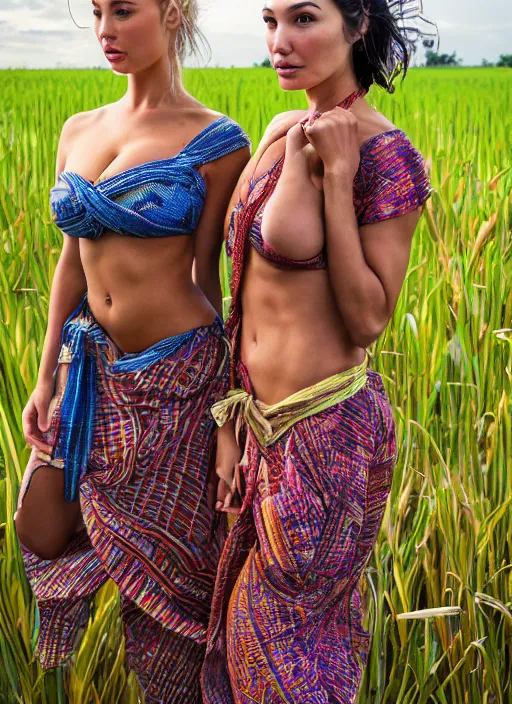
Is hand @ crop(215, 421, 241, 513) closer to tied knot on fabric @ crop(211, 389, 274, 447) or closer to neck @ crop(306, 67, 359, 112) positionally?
tied knot on fabric @ crop(211, 389, 274, 447)

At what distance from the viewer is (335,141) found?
1.07 m

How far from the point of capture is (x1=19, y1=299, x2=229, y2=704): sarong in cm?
136

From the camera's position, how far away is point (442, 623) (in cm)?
155

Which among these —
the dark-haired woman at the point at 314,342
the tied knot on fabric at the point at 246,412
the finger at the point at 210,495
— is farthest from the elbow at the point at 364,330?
the finger at the point at 210,495

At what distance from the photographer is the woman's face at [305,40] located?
1.09 metres

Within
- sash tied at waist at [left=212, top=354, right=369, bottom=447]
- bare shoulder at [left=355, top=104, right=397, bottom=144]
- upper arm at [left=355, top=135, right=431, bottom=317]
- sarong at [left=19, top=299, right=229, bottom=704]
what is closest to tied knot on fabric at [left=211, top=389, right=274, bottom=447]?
sash tied at waist at [left=212, top=354, right=369, bottom=447]

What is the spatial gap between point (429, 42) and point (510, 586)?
902 mm

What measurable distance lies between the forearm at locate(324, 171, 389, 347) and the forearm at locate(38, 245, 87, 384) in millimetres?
491

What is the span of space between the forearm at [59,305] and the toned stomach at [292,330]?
0.34 m

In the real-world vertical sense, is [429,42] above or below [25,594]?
above

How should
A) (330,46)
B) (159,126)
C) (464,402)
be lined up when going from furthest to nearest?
(464,402) < (159,126) < (330,46)

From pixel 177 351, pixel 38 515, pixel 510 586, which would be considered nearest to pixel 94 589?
pixel 38 515

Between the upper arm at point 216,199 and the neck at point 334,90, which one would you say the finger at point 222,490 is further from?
the neck at point 334,90

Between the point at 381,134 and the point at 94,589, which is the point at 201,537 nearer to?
the point at 94,589
